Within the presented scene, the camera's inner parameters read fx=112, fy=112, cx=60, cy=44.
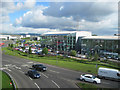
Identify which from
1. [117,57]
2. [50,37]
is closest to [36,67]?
[117,57]

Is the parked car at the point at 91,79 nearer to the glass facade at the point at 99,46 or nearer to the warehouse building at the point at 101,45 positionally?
the warehouse building at the point at 101,45

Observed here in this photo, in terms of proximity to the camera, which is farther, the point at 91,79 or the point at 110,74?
the point at 110,74

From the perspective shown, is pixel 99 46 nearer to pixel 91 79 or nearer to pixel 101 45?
pixel 101 45

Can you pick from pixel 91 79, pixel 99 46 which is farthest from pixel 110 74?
pixel 99 46

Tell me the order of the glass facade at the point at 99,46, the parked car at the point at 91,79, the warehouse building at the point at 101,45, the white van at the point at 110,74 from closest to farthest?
the parked car at the point at 91,79 → the white van at the point at 110,74 → the warehouse building at the point at 101,45 → the glass facade at the point at 99,46

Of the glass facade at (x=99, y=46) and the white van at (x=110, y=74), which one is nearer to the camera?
the white van at (x=110, y=74)

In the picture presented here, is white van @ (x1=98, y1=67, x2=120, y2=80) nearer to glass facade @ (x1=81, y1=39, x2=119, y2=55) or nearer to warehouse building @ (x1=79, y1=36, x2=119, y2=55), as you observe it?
warehouse building @ (x1=79, y1=36, x2=119, y2=55)

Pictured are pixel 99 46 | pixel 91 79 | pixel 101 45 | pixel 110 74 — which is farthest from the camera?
pixel 99 46

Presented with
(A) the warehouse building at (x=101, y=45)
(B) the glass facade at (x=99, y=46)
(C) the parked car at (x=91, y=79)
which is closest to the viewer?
(C) the parked car at (x=91, y=79)

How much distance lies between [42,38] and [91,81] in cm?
7598

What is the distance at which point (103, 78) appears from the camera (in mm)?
23531

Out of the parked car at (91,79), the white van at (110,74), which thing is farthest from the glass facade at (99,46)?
the parked car at (91,79)

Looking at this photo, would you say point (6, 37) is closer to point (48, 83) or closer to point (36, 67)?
point (36, 67)

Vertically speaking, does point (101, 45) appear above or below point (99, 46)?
above
